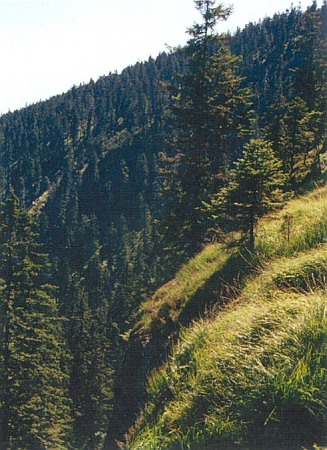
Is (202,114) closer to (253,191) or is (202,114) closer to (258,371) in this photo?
(253,191)

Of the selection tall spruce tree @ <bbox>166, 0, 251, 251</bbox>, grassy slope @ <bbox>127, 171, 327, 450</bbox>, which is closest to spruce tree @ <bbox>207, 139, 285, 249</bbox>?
grassy slope @ <bbox>127, 171, 327, 450</bbox>

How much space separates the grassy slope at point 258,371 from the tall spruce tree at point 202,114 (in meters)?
10.6

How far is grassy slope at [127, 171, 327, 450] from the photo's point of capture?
3.48 m

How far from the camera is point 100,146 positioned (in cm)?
16075

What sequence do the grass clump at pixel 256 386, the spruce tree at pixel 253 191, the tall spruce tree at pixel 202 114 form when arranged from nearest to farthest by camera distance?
the grass clump at pixel 256 386 < the spruce tree at pixel 253 191 < the tall spruce tree at pixel 202 114

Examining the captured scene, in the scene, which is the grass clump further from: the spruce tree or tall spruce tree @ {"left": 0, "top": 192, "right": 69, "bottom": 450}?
tall spruce tree @ {"left": 0, "top": 192, "right": 69, "bottom": 450}

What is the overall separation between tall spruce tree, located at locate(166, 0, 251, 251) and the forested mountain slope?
0.07 meters

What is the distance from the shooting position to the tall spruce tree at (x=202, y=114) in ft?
54.3

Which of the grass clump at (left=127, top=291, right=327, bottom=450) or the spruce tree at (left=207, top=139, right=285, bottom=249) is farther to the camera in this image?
the spruce tree at (left=207, top=139, right=285, bottom=249)

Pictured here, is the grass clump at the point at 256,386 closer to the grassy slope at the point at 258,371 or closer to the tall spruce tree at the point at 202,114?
the grassy slope at the point at 258,371

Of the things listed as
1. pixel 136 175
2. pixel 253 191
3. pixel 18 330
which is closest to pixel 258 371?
pixel 253 191

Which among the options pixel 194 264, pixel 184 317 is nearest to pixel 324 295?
pixel 184 317

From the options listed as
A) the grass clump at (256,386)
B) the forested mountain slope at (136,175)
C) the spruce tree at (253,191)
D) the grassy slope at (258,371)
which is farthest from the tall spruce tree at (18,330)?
the grass clump at (256,386)

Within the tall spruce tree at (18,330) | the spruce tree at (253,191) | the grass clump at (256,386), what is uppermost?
the spruce tree at (253,191)
